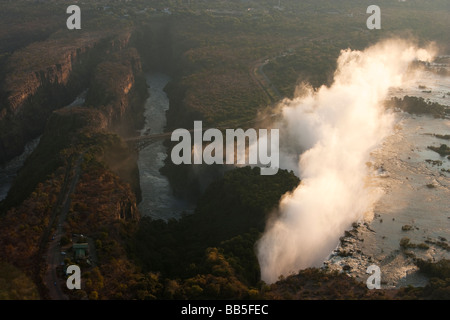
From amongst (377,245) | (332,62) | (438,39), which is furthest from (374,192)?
(438,39)

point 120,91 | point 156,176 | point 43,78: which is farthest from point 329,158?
point 43,78

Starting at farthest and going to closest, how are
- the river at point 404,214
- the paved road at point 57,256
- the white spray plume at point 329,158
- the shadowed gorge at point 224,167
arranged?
the white spray plume at point 329,158 < the river at point 404,214 < the shadowed gorge at point 224,167 < the paved road at point 57,256

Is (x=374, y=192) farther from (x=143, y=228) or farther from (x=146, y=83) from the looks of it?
(x=146, y=83)

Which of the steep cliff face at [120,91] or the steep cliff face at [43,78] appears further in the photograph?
the steep cliff face at [120,91]

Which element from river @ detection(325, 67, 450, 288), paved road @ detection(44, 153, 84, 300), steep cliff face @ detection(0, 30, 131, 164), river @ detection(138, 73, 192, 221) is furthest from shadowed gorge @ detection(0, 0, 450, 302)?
river @ detection(138, 73, 192, 221)

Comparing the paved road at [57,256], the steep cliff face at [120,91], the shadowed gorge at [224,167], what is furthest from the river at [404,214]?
the steep cliff face at [120,91]

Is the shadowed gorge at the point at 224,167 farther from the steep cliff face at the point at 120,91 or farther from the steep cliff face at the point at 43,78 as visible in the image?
the steep cliff face at the point at 120,91

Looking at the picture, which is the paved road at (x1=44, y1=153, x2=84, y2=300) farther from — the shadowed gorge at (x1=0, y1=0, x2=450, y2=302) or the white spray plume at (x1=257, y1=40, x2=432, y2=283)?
the white spray plume at (x1=257, y1=40, x2=432, y2=283)
